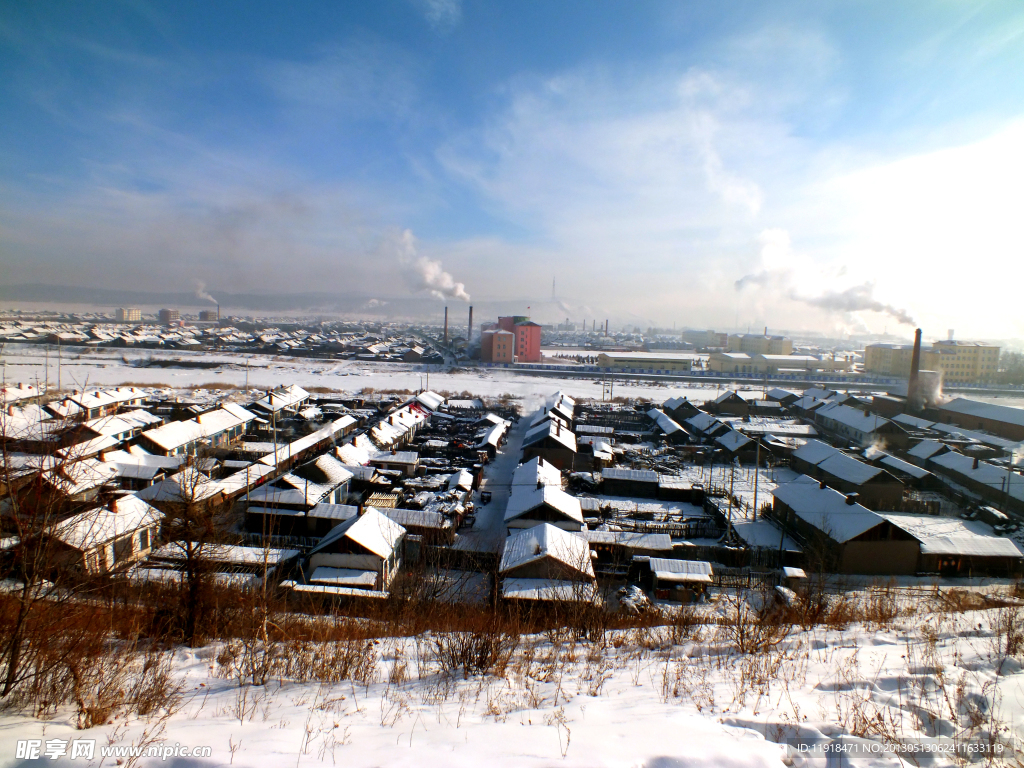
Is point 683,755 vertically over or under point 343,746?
over

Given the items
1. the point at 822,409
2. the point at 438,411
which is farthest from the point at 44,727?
the point at 822,409

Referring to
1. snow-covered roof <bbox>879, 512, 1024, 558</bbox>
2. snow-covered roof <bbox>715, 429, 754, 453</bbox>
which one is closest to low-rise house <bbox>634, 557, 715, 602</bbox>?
snow-covered roof <bbox>879, 512, 1024, 558</bbox>

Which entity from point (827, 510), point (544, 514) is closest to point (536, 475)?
point (544, 514)

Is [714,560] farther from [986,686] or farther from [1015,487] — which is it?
[1015,487]

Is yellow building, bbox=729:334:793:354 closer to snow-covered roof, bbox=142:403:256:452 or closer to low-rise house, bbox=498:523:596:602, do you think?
snow-covered roof, bbox=142:403:256:452

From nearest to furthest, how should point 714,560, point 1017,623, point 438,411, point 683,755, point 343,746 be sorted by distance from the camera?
point 683,755 → point 343,746 → point 1017,623 → point 714,560 → point 438,411

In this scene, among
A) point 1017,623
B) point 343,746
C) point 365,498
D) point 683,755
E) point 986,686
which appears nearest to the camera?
point 683,755

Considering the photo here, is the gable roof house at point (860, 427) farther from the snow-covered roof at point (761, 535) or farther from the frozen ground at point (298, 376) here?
the snow-covered roof at point (761, 535)

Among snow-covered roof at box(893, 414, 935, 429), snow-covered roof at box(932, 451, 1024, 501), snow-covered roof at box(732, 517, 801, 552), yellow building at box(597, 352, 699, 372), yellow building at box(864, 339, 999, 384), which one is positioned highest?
yellow building at box(864, 339, 999, 384)
